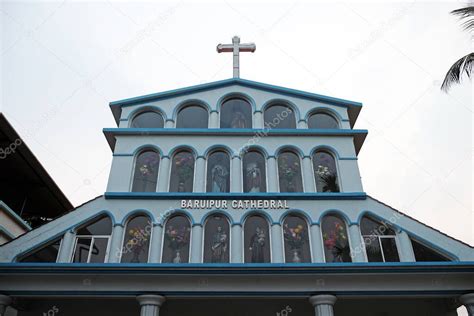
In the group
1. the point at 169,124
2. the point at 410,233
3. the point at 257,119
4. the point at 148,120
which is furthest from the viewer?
the point at 148,120

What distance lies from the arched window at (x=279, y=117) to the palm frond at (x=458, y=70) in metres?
5.47

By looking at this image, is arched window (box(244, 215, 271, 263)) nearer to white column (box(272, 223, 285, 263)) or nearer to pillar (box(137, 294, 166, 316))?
white column (box(272, 223, 285, 263))

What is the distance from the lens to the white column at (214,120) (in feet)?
51.7

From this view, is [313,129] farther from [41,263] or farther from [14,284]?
[14,284]

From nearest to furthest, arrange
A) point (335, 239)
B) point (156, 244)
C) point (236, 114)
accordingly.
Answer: point (156, 244) < point (335, 239) < point (236, 114)

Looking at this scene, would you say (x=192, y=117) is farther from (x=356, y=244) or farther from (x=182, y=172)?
(x=356, y=244)

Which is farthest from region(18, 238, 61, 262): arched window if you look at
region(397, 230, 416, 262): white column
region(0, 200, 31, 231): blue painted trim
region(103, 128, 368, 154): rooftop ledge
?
region(397, 230, 416, 262): white column

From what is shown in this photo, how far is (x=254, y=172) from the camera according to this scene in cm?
1488

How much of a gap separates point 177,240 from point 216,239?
1259mm

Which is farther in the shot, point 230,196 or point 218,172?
point 218,172

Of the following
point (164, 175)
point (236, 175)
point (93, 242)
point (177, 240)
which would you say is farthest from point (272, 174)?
point (93, 242)

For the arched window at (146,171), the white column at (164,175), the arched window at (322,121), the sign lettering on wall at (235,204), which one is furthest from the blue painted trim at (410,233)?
the arched window at (146,171)

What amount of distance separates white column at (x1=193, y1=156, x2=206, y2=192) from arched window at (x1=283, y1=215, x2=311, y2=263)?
3089 millimetres

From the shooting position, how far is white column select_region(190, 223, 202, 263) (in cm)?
1277
